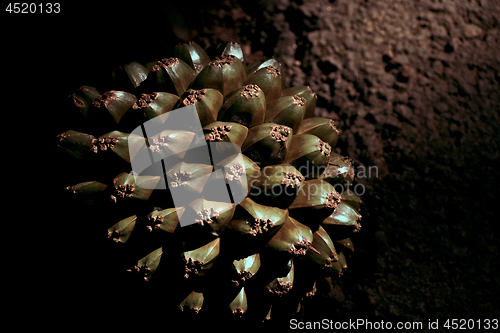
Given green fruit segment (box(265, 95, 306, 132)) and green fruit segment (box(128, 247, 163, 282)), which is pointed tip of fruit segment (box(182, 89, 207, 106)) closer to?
green fruit segment (box(265, 95, 306, 132))

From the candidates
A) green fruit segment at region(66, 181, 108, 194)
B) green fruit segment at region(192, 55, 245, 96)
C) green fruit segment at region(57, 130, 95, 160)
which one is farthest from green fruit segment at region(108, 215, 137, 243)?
green fruit segment at region(192, 55, 245, 96)

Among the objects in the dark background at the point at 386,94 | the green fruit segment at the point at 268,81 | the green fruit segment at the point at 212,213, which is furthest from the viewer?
the dark background at the point at 386,94

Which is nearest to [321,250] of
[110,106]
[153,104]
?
[153,104]

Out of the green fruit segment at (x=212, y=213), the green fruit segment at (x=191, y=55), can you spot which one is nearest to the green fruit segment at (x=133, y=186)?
the green fruit segment at (x=212, y=213)

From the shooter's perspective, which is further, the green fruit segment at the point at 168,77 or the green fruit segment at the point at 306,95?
the green fruit segment at the point at 306,95

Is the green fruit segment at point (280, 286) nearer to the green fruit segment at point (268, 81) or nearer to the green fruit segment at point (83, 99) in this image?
the green fruit segment at point (268, 81)

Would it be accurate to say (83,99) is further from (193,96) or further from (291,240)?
(291,240)
